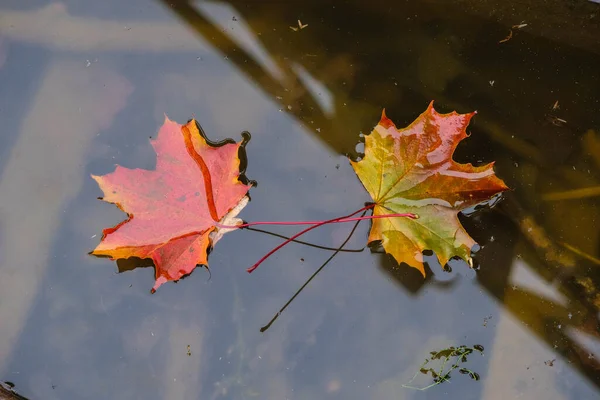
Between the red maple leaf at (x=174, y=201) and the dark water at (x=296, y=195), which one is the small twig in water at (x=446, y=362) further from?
the red maple leaf at (x=174, y=201)

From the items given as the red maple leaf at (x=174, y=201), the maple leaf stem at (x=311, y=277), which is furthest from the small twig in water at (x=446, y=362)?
the red maple leaf at (x=174, y=201)

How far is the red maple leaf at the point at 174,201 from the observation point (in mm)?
1510

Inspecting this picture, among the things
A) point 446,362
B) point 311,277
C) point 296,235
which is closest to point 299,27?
point 296,235

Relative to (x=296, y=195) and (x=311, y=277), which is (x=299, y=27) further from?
(x=311, y=277)

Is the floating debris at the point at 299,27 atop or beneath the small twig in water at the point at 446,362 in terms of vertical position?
atop

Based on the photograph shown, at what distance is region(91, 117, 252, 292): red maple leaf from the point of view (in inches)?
59.4

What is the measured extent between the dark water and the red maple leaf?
4.1 inches

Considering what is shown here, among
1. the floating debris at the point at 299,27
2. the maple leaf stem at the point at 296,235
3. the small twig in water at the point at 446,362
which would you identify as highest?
the floating debris at the point at 299,27

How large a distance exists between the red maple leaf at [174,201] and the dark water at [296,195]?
103mm

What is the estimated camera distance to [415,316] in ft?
5.27

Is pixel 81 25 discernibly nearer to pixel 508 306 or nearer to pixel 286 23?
pixel 286 23

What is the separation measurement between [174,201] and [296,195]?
366 millimetres

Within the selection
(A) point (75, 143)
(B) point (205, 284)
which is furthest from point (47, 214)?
(B) point (205, 284)

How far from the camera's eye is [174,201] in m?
1.52
